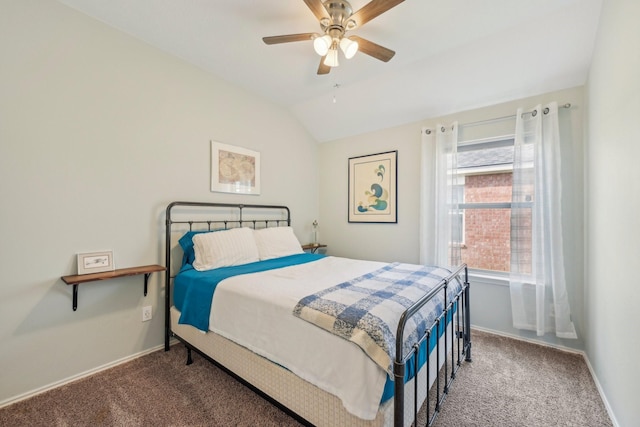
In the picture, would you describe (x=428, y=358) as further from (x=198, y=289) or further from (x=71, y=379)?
(x=71, y=379)

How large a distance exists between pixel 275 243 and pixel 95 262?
1.55 m

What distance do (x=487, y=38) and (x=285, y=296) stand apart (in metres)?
2.67

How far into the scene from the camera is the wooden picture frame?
3434 millimetres

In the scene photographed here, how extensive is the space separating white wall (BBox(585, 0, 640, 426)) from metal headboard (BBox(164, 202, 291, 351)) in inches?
119

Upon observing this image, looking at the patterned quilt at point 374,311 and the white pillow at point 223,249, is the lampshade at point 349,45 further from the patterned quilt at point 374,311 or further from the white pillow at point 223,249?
the white pillow at point 223,249

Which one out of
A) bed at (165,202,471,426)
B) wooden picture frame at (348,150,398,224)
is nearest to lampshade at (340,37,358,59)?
bed at (165,202,471,426)

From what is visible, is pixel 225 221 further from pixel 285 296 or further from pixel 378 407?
pixel 378 407

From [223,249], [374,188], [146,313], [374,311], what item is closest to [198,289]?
[223,249]

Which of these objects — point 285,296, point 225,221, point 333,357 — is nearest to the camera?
point 333,357

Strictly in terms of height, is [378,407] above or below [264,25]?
below

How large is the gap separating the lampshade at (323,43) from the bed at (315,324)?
1.61 metres

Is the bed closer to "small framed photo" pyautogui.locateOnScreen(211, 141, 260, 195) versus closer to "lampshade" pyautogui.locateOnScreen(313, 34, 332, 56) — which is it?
"small framed photo" pyautogui.locateOnScreen(211, 141, 260, 195)

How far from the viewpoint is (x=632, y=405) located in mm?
1269

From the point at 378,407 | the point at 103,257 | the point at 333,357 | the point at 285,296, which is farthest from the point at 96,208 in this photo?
the point at 378,407
